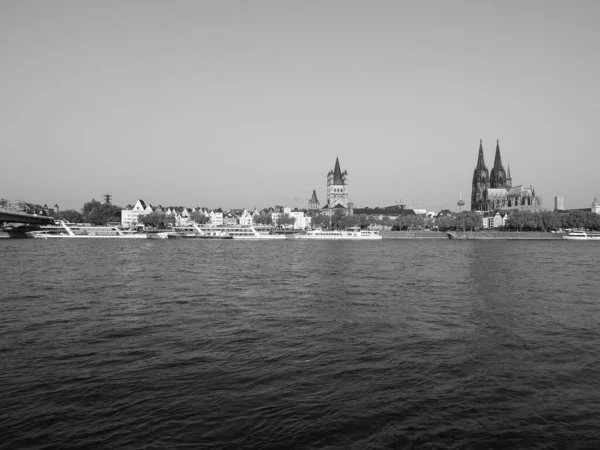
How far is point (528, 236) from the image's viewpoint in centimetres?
12044

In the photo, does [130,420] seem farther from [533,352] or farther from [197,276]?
[197,276]

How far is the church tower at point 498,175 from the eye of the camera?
191625 mm

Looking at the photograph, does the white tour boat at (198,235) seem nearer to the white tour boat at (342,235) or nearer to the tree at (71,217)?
the white tour boat at (342,235)

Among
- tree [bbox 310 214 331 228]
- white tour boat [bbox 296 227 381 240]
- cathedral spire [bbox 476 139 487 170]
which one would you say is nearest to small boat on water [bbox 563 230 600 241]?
white tour boat [bbox 296 227 381 240]

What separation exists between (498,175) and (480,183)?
744 centimetres

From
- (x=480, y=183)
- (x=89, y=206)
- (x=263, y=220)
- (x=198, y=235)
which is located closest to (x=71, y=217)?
(x=89, y=206)

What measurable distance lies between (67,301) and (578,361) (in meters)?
20.0

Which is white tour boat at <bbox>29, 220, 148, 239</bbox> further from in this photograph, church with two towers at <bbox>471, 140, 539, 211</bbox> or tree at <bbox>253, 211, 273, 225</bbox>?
church with two towers at <bbox>471, 140, 539, 211</bbox>

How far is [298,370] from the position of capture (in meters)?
12.0

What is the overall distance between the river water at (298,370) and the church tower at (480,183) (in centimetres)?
17706

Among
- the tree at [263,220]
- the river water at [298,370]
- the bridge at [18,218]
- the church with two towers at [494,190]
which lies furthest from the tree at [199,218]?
the river water at [298,370]

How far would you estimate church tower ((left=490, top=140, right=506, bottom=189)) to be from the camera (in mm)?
191625

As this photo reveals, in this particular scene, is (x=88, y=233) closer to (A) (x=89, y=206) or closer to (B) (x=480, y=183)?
(A) (x=89, y=206)

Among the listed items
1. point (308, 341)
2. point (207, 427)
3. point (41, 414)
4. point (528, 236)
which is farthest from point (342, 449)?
point (528, 236)
